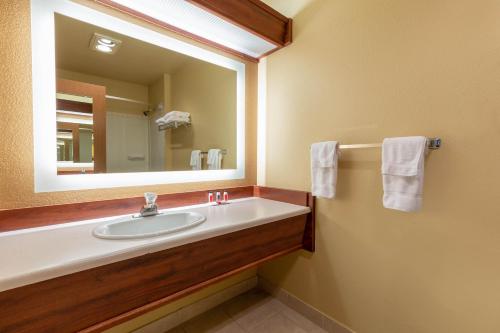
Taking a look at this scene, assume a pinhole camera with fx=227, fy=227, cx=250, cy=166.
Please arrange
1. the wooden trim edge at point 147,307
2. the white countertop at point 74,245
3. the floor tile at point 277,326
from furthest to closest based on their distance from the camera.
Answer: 1. the floor tile at point 277,326
2. the wooden trim edge at point 147,307
3. the white countertop at point 74,245

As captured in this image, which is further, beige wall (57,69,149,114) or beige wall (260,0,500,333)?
beige wall (57,69,149,114)

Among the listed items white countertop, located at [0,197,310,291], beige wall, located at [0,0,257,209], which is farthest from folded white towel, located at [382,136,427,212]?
beige wall, located at [0,0,257,209]

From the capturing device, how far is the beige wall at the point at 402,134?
0.93 meters

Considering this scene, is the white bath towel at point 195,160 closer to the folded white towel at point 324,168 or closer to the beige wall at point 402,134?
the beige wall at point 402,134

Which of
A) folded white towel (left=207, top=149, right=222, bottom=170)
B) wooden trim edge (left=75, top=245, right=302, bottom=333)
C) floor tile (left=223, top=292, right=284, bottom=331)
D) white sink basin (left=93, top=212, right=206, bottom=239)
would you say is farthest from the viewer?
folded white towel (left=207, top=149, right=222, bottom=170)

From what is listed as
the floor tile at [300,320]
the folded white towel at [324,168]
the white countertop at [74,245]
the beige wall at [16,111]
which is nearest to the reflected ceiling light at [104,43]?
the beige wall at [16,111]

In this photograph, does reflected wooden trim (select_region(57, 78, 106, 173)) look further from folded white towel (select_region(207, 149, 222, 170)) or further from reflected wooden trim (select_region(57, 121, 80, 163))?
folded white towel (select_region(207, 149, 222, 170))

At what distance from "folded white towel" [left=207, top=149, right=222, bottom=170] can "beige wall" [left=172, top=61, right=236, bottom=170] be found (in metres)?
0.04

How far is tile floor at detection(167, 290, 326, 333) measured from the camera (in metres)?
1.53

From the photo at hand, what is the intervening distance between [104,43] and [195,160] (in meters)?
0.90

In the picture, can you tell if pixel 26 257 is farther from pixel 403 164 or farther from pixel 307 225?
pixel 403 164

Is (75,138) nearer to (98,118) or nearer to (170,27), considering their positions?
(98,118)

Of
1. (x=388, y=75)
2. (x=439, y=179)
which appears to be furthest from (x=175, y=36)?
(x=439, y=179)

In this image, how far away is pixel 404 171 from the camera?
40.6 inches
